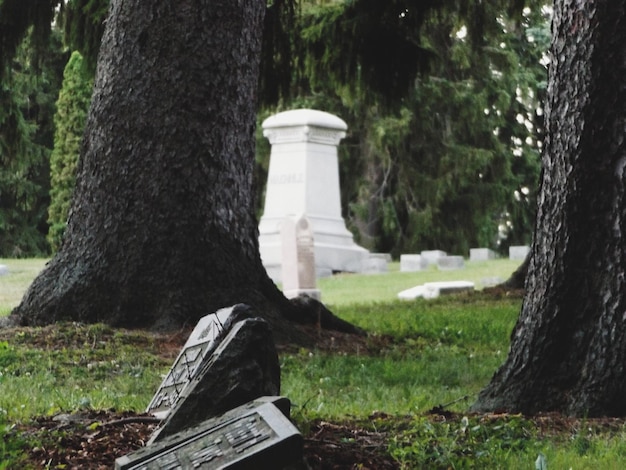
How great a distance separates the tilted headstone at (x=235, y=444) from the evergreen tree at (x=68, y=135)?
80.1ft

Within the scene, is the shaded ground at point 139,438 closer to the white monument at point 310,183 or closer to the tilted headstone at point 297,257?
the tilted headstone at point 297,257

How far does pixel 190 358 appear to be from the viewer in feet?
17.8

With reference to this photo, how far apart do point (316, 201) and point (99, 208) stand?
14.9 m

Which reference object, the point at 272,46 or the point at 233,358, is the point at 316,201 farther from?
the point at 233,358

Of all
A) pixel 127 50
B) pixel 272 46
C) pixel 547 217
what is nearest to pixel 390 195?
pixel 272 46

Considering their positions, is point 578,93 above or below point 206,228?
above

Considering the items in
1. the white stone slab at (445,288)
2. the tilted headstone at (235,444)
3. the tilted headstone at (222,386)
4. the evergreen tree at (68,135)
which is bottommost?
the white stone slab at (445,288)

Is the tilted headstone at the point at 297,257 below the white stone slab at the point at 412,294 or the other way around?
→ the other way around

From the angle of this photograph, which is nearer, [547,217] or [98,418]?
[98,418]

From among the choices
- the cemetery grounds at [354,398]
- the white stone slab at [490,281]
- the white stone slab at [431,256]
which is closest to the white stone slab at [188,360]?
the cemetery grounds at [354,398]

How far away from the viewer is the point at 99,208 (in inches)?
368

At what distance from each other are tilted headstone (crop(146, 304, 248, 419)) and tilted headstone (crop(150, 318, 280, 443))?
56cm

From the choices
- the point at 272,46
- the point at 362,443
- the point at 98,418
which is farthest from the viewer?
the point at 272,46

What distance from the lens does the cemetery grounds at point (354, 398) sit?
4766mm
